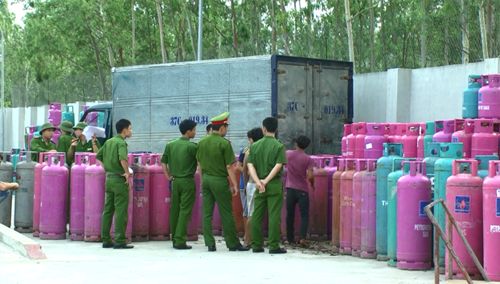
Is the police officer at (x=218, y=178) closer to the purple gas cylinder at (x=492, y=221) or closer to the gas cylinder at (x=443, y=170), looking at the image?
the gas cylinder at (x=443, y=170)

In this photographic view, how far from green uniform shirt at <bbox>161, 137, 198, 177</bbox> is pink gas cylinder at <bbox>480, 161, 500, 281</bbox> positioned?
4.88m

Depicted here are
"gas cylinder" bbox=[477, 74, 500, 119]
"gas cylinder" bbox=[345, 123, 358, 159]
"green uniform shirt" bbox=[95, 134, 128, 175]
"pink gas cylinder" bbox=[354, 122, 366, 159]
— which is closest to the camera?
"gas cylinder" bbox=[477, 74, 500, 119]

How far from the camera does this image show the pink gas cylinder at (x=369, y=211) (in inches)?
464

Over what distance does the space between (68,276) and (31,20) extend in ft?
146

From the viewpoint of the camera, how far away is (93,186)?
1330 cm

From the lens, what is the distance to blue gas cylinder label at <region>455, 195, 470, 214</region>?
9.76 m

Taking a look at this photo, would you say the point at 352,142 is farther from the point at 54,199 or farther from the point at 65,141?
the point at 65,141

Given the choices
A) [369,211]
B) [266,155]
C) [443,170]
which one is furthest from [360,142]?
[443,170]

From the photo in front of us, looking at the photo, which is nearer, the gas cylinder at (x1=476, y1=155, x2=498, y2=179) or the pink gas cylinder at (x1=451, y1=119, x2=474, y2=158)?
the gas cylinder at (x1=476, y1=155, x2=498, y2=179)

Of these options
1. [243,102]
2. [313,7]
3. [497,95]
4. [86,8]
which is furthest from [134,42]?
[497,95]

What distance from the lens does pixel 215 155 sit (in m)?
12.5

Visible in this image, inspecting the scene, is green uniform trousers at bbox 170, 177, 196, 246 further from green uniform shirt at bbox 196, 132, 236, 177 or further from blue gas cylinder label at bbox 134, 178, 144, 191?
blue gas cylinder label at bbox 134, 178, 144, 191

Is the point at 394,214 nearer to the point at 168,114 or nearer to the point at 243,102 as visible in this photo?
the point at 243,102

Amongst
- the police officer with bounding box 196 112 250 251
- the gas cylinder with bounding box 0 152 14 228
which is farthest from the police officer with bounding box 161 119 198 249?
the gas cylinder with bounding box 0 152 14 228
